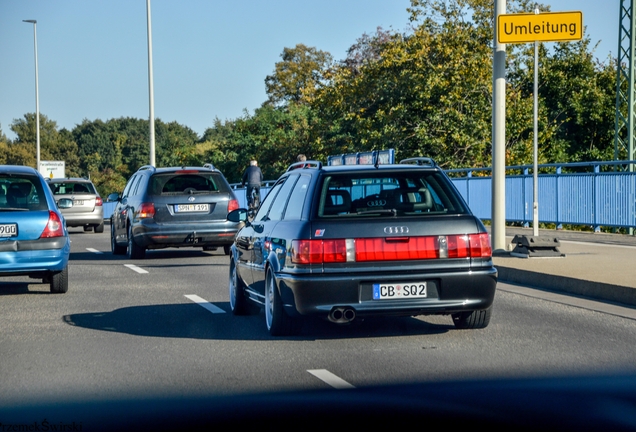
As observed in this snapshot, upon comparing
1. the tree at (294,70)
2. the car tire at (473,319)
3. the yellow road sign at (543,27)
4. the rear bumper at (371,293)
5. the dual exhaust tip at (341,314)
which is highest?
the tree at (294,70)

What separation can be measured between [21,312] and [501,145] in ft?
26.1

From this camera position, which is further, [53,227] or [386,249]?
[53,227]

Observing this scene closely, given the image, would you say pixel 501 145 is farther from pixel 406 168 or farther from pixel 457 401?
pixel 457 401

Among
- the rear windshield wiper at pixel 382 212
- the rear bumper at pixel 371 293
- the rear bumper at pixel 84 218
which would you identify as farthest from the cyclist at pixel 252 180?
the rear bumper at pixel 371 293

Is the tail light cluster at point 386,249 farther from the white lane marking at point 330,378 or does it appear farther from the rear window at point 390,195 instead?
the white lane marking at point 330,378

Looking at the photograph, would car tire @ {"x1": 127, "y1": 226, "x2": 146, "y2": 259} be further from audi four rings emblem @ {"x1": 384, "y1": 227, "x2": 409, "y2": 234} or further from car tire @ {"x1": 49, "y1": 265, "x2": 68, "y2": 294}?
audi four rings emblem @ {"x1": 384, "y1": 227, "x2": 409, "y2": 234}

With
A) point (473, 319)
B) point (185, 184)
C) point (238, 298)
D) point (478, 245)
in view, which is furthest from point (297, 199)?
point (185, 184)

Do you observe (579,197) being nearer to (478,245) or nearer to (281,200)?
(281,200)

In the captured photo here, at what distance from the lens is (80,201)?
1196 inches

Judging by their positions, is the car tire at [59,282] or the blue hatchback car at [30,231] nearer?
the blue hatchback car at [30,231]

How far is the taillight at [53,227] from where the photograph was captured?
11562mm

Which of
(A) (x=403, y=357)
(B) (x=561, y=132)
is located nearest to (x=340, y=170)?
(A) (x=403, y=357)

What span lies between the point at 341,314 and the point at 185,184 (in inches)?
414

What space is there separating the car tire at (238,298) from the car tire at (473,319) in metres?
2.18
